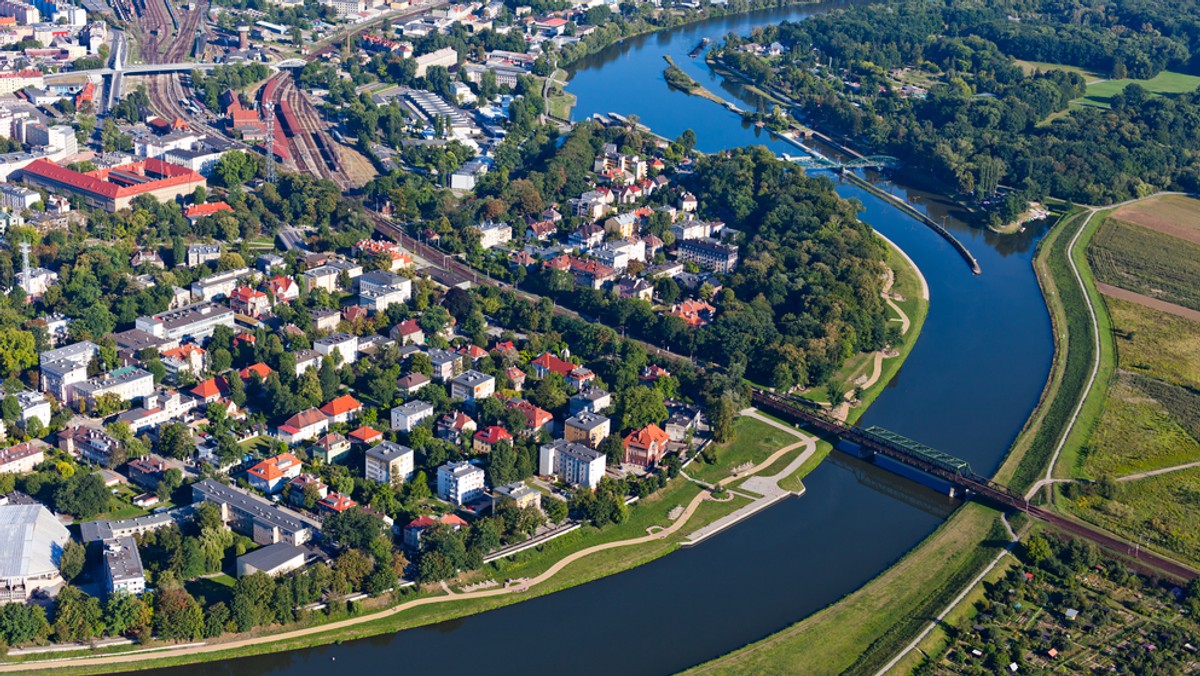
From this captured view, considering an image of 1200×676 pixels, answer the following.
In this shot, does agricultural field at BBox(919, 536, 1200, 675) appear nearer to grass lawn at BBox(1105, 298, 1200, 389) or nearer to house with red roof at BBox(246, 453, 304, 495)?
grass lawn at BBox(1105, 298, 1200, 389)

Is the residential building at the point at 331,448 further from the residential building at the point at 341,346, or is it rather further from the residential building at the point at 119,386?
the residential building at the point at 119,386

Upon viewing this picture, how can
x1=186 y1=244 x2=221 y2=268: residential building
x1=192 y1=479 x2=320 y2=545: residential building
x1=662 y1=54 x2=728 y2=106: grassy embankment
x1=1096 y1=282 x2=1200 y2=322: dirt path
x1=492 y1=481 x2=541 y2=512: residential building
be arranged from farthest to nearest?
x1=662 y1=54 x2=728 y2=106: grassy embankment < x1=1096 y1=282 x2=1200 y2=322: dirt path < x1=186 y1=244 x2=221 y2=268: residential building < x1=492 y1=481 x2=541 y2=512: residential building < x1=192 y1=479 x2=320 y2=545: residential building

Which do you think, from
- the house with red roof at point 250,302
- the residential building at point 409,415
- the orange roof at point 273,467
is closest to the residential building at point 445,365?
the residential building at point 409,415

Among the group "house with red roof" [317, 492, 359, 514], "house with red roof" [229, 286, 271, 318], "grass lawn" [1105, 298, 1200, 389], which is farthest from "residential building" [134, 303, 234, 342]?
"grass lawn" [1105, 298, 1200, 389]

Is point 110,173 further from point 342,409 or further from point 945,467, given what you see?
point 945,467

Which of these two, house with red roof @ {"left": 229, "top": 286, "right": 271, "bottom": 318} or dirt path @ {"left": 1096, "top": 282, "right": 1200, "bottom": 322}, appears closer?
house with red roof @ {"left": 229, "top": 286, "right": 271, "bottom": 318}

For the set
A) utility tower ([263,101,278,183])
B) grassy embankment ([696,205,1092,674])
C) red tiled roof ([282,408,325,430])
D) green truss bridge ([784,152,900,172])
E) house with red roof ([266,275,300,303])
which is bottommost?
utility tower ([263,101,278,183])

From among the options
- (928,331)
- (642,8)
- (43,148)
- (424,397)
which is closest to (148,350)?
(424,397)

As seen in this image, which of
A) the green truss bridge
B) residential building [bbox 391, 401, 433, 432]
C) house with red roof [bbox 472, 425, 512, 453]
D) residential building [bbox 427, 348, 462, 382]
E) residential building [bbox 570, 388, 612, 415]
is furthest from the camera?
the green truss bridge
